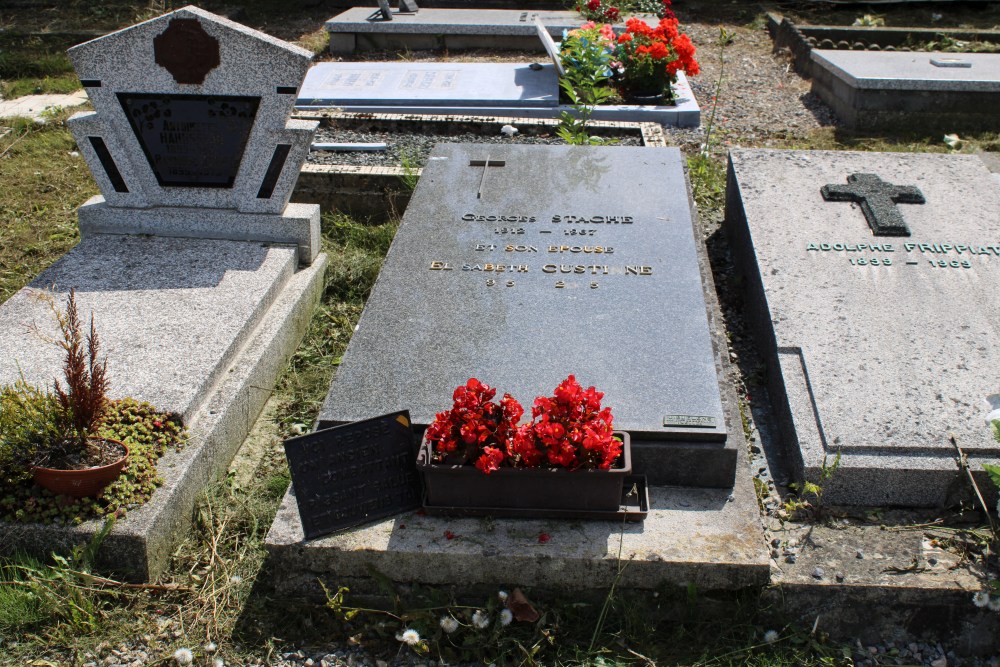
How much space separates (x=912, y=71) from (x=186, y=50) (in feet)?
19.6

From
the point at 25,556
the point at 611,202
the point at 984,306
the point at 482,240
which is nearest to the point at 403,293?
the point at 482,240

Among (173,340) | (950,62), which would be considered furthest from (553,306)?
(950,62)

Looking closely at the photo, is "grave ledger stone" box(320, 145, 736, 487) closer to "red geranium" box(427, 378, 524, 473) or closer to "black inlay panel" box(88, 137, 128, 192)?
"red geranium" box(427, 378, 524, 473)

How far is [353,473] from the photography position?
2.79 meters

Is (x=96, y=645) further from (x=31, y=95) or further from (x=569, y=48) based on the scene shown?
(x=31, y=95)

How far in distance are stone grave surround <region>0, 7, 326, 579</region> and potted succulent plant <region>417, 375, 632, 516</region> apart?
1.13m

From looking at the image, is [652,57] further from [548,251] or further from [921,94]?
[548,251]

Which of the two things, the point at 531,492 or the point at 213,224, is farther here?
the point at 213,224

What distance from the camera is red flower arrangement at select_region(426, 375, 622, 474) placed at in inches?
102

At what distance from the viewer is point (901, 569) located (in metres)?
2.75

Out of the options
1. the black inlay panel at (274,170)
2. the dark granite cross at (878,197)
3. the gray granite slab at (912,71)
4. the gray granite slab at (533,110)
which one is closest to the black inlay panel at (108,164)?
the black inlay panel at (274,170)

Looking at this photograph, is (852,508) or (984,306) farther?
(984,306)

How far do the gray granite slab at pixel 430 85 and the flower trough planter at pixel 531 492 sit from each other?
4.68m

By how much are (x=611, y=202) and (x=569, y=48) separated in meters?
3.14
